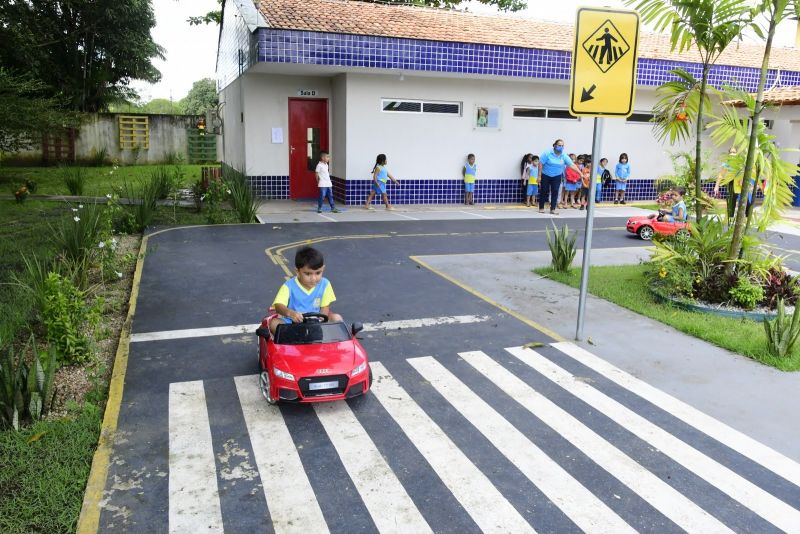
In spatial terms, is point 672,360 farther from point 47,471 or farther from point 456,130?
point 456,130

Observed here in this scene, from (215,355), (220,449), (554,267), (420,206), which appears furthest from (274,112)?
(220,449)

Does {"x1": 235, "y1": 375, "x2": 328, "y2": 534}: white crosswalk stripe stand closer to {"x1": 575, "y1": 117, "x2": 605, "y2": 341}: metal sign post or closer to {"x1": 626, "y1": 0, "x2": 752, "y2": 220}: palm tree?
{"x1": 575, "y1": 117, "x2": 605, "y2": 341}: metal sign post

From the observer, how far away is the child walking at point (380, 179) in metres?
16.2

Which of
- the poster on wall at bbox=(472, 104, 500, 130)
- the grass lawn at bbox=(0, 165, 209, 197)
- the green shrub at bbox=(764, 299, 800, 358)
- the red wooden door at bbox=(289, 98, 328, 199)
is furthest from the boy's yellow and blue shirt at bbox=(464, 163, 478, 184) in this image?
the green shrub at bbox=(764, 299, 800, 358)

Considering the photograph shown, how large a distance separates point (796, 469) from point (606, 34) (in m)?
4.25

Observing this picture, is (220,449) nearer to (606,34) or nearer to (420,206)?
(606,34)

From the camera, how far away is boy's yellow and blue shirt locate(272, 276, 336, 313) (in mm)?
5152

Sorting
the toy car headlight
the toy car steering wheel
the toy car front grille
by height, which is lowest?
Answer: the toy car front grille

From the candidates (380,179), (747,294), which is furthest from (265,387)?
(380,179)

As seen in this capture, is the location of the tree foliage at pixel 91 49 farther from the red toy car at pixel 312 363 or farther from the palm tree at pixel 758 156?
the palm tree at pixel 758 156

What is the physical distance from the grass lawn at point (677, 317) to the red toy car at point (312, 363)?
4.05m

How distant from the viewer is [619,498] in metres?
3.75

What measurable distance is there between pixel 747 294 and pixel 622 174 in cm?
1227

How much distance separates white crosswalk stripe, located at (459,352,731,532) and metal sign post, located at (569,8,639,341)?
193cm
